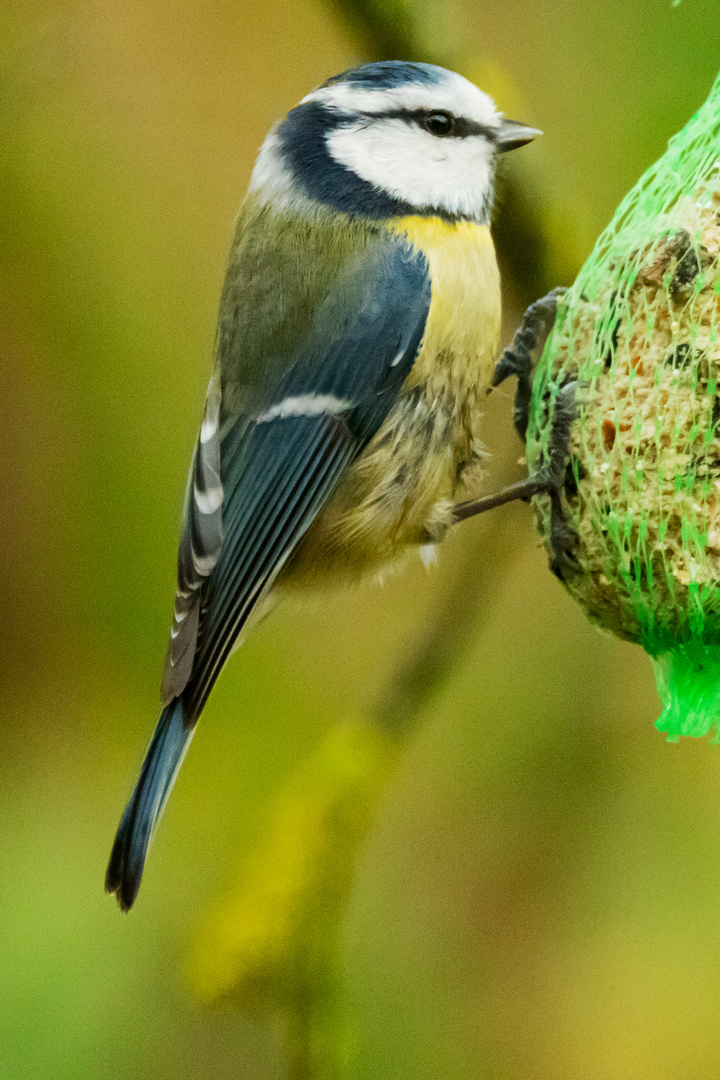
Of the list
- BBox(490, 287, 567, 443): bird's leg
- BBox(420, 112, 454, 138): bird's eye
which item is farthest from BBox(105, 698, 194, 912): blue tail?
BBox(420, 112, 454, 138): bird's eye

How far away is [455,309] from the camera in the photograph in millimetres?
1312

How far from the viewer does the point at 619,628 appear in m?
1.19

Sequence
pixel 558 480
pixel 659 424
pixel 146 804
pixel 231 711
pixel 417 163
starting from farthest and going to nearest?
pixel 231 711 → pixel 417 163 → pixel 146 804 → pixel 558 480 → pixel 659 424

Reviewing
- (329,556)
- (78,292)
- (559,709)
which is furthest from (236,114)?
(559,709)

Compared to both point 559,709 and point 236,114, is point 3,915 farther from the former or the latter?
point 236,114

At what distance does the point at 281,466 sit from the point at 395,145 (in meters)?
0.45

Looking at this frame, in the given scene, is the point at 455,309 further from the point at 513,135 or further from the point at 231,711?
the point at 231,711

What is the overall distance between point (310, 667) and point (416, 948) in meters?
0.54

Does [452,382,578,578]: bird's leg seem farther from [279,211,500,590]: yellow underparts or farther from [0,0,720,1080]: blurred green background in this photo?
[0,0,720,1080]: blurred green background

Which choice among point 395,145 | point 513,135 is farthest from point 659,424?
point 395,145

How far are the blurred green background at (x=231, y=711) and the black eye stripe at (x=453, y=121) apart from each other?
0.37m

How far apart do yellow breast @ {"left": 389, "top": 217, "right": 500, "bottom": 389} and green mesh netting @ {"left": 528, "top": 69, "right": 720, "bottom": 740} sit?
0.16 metres

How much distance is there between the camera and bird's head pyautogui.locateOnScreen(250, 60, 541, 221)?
134 cm

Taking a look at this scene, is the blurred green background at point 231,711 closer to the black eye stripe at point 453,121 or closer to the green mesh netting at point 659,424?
the black eye stripe at point 453,121
